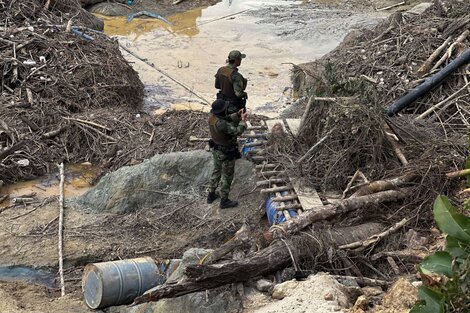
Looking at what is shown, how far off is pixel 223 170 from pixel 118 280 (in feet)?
7.00

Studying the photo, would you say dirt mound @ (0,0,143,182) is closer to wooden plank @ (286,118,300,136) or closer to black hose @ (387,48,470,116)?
wooden plank @ (286,118,300,136)

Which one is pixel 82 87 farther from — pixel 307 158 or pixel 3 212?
pixel 307 158

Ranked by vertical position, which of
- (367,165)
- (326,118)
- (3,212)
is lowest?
(3,212)

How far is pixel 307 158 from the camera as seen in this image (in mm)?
6973

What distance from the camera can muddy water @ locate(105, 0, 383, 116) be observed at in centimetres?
1389

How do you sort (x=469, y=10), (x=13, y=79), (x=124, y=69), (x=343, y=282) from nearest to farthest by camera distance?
(x=343, y=282)
(x=469, y=10)
(x=13, y=79)
(x=124, y=69)

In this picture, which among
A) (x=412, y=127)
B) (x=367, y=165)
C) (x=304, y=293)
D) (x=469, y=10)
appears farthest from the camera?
(x=469, y=10)

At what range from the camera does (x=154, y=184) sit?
822cm

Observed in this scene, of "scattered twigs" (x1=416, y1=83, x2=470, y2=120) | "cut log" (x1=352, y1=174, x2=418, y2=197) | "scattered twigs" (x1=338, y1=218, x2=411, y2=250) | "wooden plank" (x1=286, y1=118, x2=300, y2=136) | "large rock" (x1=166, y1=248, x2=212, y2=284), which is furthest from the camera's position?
"scattered twigs" (x1=416, y1=83, x2=470, y2=120)

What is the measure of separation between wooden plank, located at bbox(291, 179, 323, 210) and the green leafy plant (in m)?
3.80

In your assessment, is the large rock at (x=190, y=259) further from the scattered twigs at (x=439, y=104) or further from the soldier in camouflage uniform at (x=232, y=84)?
the scattered twigs at (x=439, y=104)

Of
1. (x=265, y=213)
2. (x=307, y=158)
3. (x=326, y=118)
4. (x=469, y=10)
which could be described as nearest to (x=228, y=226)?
(x=265, y=213)

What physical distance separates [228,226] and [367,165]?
1.82 metres

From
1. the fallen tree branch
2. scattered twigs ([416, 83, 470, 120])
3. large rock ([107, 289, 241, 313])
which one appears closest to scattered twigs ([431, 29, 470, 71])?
scattered twigs ([416, 83, 470, 120])
